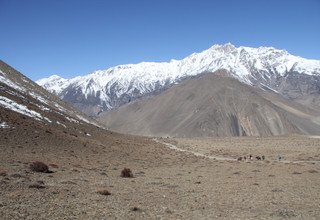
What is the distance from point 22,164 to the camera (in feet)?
104

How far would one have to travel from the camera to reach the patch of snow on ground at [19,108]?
177 ft

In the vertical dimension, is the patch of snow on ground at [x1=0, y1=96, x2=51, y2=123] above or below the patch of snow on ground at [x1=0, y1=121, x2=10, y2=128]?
above

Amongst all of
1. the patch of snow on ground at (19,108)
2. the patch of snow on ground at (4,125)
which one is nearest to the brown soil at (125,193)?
the patch of snow on ground at (4,125)

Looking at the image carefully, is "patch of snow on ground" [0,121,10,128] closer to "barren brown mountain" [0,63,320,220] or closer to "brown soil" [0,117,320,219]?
"barren brown mountain" [0,63,320,220]

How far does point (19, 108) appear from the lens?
55.7 m

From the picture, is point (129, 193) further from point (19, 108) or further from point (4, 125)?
point (19, 108)

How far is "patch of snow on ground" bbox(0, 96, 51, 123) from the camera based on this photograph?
54.0 metres

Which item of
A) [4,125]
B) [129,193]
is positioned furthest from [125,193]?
[4,125]

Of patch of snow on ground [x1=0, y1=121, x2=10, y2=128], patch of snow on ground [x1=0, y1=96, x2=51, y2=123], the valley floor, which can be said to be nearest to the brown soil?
the valley floor

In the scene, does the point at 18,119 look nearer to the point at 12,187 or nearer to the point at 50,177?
the point at 50,177

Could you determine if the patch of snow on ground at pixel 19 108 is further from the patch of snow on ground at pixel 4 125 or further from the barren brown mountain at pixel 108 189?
the patch of snow on ground at pixel 4 125

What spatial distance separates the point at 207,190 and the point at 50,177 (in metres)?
10.3

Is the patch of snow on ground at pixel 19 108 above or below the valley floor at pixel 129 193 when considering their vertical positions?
above

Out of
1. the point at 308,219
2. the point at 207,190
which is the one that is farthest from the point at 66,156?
the point at 308,219
